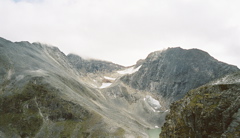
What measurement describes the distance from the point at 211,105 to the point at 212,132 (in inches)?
94.3

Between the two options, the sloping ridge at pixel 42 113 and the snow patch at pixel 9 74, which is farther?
the snow patch at pixel 9 74

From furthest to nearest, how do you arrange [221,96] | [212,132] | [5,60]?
[5,60] < [221,96] < [212,132]

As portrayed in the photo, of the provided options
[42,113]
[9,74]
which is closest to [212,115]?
[42,113]

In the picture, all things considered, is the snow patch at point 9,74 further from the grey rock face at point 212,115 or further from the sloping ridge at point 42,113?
the grey rock face at point 212,115

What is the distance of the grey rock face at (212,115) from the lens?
13141 mm

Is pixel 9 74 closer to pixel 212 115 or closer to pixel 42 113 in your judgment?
pixel 42 113

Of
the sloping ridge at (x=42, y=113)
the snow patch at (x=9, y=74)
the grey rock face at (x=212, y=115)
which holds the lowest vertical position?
the sloping ridge at (x=42, y=113)

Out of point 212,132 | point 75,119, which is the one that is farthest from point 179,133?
point 75,119

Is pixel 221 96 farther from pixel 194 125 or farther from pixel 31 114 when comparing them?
pixel 31 114

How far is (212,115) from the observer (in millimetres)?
14648

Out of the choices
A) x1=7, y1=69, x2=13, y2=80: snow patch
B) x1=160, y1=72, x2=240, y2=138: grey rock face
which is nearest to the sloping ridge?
x1=7, y1=69, x2=13, y2=80: snow patch

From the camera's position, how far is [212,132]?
14156 millimetres

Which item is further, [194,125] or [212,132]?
[194,125]

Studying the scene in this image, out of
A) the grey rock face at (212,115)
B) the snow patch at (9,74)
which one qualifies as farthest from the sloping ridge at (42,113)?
the grey rock face at (212,115)
